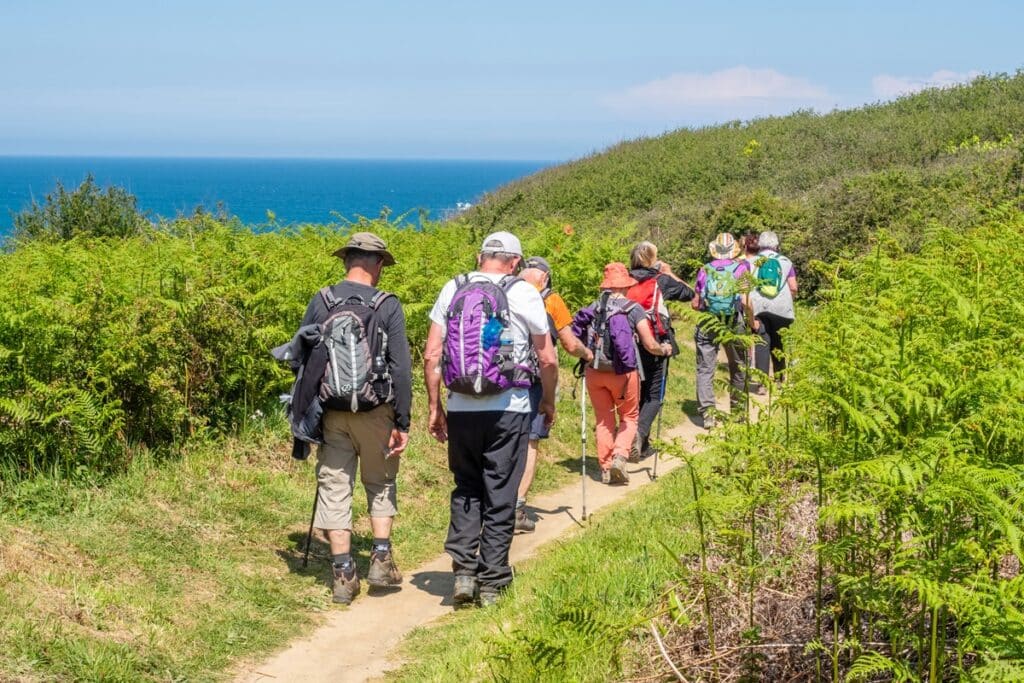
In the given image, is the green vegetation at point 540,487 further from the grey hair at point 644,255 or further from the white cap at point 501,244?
the grey hair at point 644,255

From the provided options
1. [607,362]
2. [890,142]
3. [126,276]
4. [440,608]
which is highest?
[890,142]

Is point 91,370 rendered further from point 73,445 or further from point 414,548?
point 414,548

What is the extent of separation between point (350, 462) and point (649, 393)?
473 cm

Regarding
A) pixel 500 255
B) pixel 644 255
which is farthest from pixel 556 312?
pixel 644 255

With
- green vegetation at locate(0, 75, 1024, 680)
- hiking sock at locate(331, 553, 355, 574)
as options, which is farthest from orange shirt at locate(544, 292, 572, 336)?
hiking sock at locate(331, 553, 355, 574)

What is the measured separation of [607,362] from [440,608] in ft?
11.5

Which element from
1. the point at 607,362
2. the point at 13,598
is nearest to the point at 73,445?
the point at 13,598

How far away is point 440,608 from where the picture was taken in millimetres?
7418

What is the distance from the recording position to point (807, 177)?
35.2m

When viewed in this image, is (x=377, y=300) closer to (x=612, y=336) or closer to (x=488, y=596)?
(x=488, y=596)

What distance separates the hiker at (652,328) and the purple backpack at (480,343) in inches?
171

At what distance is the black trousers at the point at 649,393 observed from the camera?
37.0 ft

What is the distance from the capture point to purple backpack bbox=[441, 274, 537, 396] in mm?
6801

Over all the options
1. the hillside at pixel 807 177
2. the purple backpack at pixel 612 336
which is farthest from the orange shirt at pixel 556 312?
the hillside at pixel 807 177
